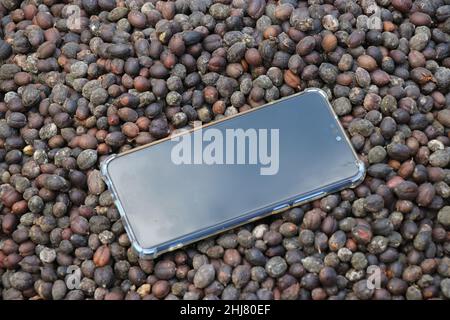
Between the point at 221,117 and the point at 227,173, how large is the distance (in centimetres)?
21

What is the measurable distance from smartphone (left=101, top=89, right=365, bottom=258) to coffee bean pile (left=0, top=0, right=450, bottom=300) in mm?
52

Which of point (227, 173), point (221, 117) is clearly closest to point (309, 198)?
point (227, 173)

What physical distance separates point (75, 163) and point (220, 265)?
0.48 meters

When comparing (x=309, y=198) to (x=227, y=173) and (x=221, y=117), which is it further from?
(x=221, y=117)

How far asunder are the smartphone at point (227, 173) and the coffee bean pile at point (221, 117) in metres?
0.05

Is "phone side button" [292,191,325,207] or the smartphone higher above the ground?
the smartphone

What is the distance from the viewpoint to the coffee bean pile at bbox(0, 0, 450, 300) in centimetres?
154

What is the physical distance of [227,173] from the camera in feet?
5.21

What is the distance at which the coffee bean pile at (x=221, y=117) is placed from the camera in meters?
1.54

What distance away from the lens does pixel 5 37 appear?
6.24 feet

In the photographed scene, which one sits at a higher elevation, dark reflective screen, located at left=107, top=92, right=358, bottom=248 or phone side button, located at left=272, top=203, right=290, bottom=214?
dark reflective screen, located at left=107, top=92, right=358, bottom=248

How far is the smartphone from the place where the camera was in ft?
5.07
